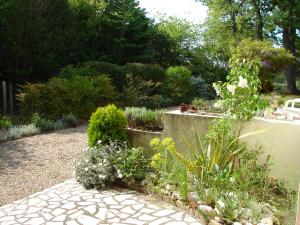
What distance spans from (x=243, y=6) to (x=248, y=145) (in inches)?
786

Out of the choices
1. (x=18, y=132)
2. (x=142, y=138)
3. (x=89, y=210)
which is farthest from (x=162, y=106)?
(x=89, y=210)

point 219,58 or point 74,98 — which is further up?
point 219,58

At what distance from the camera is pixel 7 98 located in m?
12.6

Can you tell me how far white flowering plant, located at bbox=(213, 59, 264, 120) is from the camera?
4238 millimetres

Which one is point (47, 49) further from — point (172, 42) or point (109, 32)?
point (172, 42)

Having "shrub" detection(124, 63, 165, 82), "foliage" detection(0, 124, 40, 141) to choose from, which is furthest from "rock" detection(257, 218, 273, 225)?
"shrub" detection(124, 63, 165, 82)

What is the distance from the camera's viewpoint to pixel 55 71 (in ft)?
46.8

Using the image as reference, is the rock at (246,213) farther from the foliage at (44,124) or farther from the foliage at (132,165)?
the foliage at (44,124)

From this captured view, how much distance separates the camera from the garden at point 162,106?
4.21m

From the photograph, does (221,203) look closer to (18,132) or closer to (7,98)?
(18,132)

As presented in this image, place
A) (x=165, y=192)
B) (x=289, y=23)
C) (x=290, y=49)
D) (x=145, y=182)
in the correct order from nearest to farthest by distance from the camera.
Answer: (x=165, y=192) < (x=145, y=182) < (x=289, y=23) < (x=290, y=49)

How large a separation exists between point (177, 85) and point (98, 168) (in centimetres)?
1041

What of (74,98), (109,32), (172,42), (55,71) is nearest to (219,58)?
(172,42)

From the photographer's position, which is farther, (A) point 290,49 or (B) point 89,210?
(A) point 290,49
